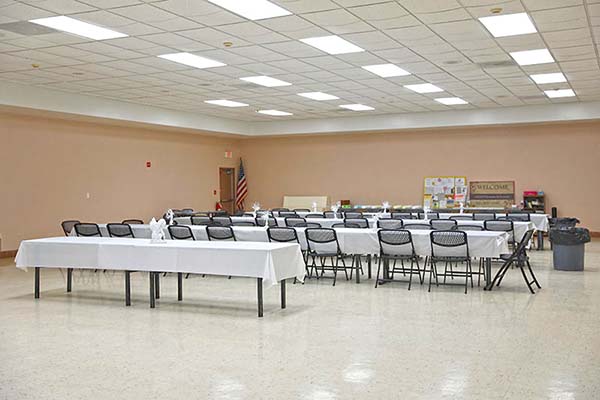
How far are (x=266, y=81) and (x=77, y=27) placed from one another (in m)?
4.72

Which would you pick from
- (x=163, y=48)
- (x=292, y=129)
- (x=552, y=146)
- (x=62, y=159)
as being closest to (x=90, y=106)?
(x=62, y=159)

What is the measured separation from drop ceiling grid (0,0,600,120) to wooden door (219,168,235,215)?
216 inches

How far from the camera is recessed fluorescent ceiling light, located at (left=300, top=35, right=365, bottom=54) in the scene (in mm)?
8991

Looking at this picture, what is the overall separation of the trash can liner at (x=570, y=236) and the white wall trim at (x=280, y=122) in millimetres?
6680

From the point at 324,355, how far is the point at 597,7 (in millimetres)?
5026

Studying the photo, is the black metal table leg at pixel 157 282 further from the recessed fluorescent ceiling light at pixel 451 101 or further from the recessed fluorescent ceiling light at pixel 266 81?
the recessed fluorescent ceiling light at pixel 451 101

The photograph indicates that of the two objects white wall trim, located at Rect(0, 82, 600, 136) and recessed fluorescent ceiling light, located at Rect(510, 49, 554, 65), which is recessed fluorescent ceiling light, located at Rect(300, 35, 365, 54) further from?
white wall trim, located at Rect(0, 82, 600, 136)

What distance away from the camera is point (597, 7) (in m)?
7.42

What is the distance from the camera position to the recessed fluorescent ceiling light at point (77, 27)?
778cm

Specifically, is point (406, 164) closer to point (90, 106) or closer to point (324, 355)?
point (90, 106)

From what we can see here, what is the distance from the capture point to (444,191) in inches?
741

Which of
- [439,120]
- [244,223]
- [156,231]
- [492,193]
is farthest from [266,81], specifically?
[492,193]

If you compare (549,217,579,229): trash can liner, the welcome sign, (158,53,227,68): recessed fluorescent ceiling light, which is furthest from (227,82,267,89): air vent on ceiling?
the welcome sign

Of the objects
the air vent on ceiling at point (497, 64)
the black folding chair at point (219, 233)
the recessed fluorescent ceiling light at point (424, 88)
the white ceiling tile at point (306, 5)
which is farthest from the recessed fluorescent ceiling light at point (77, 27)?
the recessed fluorescent ceiling light at point (424, 88)
